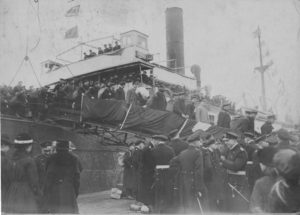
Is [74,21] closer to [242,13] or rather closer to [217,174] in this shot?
[242,13]

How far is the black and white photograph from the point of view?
16.4ft

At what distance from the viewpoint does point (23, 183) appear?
4.70 metres

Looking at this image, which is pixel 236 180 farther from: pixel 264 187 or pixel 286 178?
pixel 286 178

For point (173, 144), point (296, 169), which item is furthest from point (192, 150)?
point (296, 169)

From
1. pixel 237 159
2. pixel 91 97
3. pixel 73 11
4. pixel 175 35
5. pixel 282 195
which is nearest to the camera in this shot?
pixel 282 195

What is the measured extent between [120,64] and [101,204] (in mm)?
3214

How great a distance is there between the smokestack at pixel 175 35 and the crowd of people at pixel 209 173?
2.47m

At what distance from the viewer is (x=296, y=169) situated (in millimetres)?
3736

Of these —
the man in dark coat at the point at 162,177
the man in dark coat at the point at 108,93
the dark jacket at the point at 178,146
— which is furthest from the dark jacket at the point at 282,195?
the man in dark coat at the point at 108,93

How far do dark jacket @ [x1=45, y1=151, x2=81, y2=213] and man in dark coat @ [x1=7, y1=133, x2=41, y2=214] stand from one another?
0.23 meters

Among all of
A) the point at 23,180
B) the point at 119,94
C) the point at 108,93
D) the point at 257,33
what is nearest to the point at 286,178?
the point at 23,180

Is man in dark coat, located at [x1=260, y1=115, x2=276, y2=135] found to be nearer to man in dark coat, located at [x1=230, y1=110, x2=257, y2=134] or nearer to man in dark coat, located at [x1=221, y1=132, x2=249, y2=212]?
man in dark coat, located at [x1=230, y1=110, x2=257, y2=134]

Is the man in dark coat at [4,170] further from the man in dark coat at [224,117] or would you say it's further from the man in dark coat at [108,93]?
the man in dark coat at [224,117]

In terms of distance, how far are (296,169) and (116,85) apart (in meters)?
5.58
